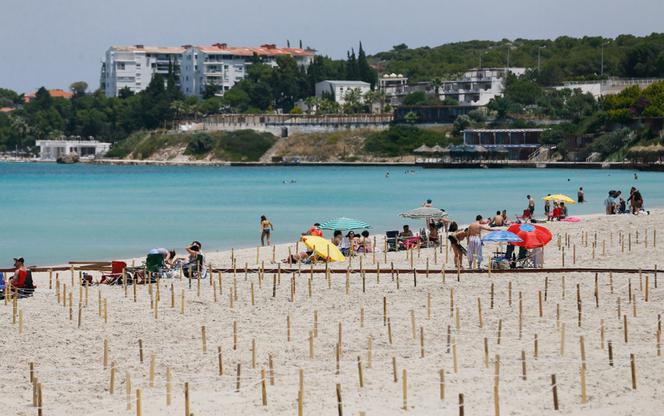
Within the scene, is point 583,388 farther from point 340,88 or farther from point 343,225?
point 340,88

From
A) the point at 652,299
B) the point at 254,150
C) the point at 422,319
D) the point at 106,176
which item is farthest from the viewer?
the point at 254,150

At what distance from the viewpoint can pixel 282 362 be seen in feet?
Answer: 61.2

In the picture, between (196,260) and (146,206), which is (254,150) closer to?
A: (146,206)

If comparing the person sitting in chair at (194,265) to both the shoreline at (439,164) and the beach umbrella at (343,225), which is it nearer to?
the beach umbrella at (343,225)

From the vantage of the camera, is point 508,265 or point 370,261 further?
point 370,261

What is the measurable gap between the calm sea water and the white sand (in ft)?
63.6

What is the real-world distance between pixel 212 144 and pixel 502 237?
151m

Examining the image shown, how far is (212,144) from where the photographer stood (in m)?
176

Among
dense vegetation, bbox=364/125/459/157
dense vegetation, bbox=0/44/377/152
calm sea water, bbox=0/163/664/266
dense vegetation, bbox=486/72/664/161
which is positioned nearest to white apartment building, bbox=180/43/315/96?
dense vegetation, bbox=0/44/377/152

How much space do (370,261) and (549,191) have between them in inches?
2134

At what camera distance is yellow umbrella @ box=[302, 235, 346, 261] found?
3000 centimetres

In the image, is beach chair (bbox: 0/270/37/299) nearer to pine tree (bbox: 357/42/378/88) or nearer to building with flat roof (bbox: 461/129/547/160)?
building with flat roof (bbox: 461/129/547/160)

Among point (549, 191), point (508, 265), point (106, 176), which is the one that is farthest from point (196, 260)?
point (106, 176)

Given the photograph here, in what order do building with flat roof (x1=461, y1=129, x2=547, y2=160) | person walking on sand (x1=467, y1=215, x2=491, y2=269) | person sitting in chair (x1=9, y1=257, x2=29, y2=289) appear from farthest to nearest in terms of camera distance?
building with flat roof (x1=461, y1=129, x2=547, y2=160) → person walking on sand (x1=467, y1=215, x2=491, y2=269) → person sitting in chair (x1=9, y1=257, x2=29, y2=289)
